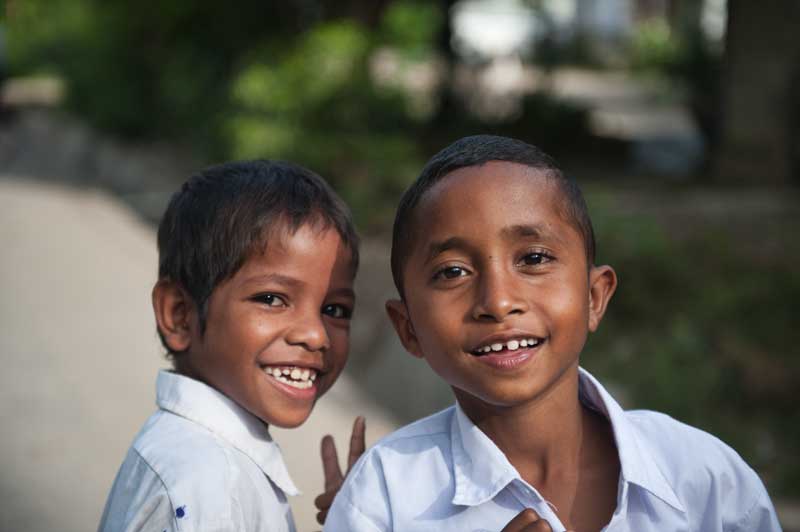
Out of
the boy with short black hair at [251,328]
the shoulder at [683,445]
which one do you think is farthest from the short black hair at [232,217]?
the shoulder at [683,445]

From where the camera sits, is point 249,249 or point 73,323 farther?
point 73,323

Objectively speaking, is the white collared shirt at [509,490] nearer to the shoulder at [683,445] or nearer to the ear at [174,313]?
the shoulder at [683,445]

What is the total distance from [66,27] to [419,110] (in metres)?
6.38

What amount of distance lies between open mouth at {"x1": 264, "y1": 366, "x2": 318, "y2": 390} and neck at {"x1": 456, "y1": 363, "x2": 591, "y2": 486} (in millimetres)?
395

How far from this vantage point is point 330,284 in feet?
6.99

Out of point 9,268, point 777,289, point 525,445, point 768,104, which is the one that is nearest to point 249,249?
point 525,445

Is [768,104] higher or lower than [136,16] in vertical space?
lower

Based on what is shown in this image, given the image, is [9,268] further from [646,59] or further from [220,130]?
[646,59]

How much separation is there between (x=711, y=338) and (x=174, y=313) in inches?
173

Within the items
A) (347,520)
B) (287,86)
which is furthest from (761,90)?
(347,520)

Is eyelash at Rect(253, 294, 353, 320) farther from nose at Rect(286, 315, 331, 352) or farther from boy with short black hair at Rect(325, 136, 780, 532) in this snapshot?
boy with short black hair at Rect(325, 136, 780, 532)

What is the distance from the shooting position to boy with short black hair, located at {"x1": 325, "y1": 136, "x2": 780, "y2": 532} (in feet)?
5.73

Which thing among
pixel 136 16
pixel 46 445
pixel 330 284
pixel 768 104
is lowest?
pixel 46 445

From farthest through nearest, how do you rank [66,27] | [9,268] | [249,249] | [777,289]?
[66,27]
[9,268]
[777,289]
[249,249]
